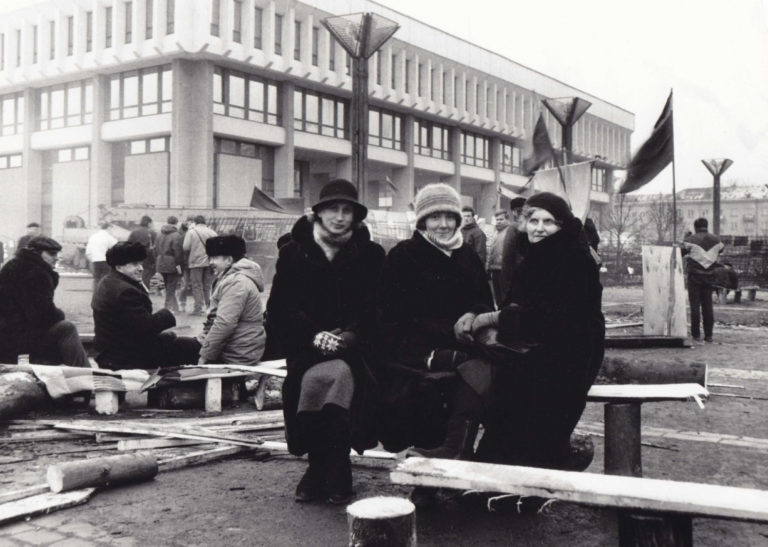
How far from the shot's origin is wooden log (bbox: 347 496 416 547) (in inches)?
92.2

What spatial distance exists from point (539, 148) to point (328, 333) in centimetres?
1444

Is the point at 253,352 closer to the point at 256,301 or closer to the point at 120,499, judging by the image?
the point at 256,301

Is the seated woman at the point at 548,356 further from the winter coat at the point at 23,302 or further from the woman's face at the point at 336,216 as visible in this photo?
the winter coat at the point at 23,302

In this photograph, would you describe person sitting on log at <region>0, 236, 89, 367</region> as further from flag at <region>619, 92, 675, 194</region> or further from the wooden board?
flag at <region>619, 92, 675, 194</region>

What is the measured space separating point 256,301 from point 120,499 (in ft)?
9.94

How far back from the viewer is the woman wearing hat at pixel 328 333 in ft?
14.1

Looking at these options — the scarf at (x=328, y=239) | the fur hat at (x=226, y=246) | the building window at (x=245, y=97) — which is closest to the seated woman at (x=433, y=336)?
the scarf at (x=328, y=239)

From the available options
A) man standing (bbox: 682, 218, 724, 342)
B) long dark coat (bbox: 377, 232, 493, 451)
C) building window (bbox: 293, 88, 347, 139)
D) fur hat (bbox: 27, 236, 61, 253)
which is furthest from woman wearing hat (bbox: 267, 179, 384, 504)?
building window (bbox: 293, 88, 347, 139)

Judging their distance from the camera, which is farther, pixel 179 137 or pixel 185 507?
pixel 179 137

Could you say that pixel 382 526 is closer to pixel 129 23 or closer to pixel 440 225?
pixel 440 225

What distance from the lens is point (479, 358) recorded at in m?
4.23

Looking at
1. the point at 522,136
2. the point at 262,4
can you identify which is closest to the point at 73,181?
the point at 262,4

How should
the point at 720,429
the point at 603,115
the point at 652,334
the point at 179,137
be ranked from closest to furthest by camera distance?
the point at 720,429, the point at 652,334, the point at 179,137, the point at 603,115

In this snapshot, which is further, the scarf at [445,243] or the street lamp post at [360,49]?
the street lamp post at [360,49]
